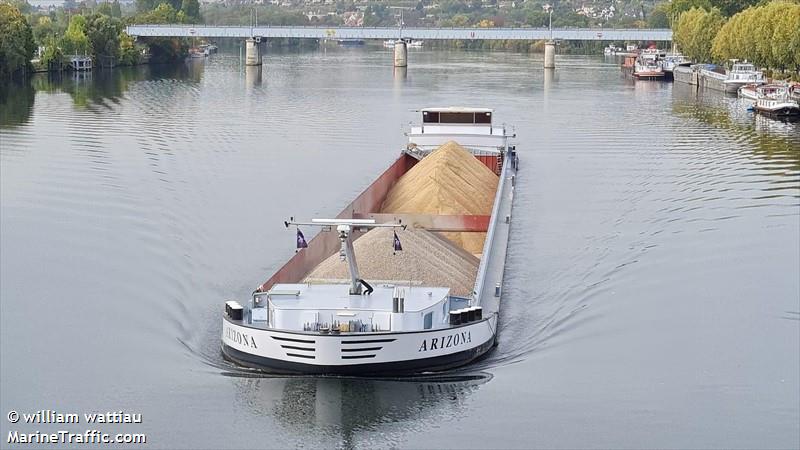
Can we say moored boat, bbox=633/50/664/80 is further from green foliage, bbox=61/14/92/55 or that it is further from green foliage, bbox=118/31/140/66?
green foliage, bbox=61/14/92/55

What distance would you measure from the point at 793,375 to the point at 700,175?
15.3m

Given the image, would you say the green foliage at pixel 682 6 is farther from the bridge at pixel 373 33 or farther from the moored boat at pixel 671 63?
the moored boat at pixel 671 63

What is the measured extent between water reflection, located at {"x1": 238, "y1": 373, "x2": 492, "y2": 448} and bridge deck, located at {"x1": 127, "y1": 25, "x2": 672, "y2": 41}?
232 ft

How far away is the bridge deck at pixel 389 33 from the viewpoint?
8388 cm

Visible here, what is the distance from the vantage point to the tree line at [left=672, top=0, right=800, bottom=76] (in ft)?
177

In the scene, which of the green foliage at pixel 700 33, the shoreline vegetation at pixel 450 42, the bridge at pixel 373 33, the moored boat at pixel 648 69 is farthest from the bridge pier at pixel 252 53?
the green foliage at pixel 700 33

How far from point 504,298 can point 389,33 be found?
70.0 m

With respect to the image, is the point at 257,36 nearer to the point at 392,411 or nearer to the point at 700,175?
the point at 700,175

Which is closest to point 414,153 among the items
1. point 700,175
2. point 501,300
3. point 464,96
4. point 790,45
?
point 700,175

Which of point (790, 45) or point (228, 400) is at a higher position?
point (790, 45)

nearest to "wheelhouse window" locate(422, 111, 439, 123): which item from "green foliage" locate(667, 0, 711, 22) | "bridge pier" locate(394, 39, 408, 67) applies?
"bridge pier" locate(394, 39, 408, 67)

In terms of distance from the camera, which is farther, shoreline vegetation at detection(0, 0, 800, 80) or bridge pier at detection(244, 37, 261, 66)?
bridge pier at detection(244, 37, 261, 66)

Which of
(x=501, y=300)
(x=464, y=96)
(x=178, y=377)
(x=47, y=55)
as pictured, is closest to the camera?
(x=178, y=377)

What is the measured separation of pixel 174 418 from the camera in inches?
516
